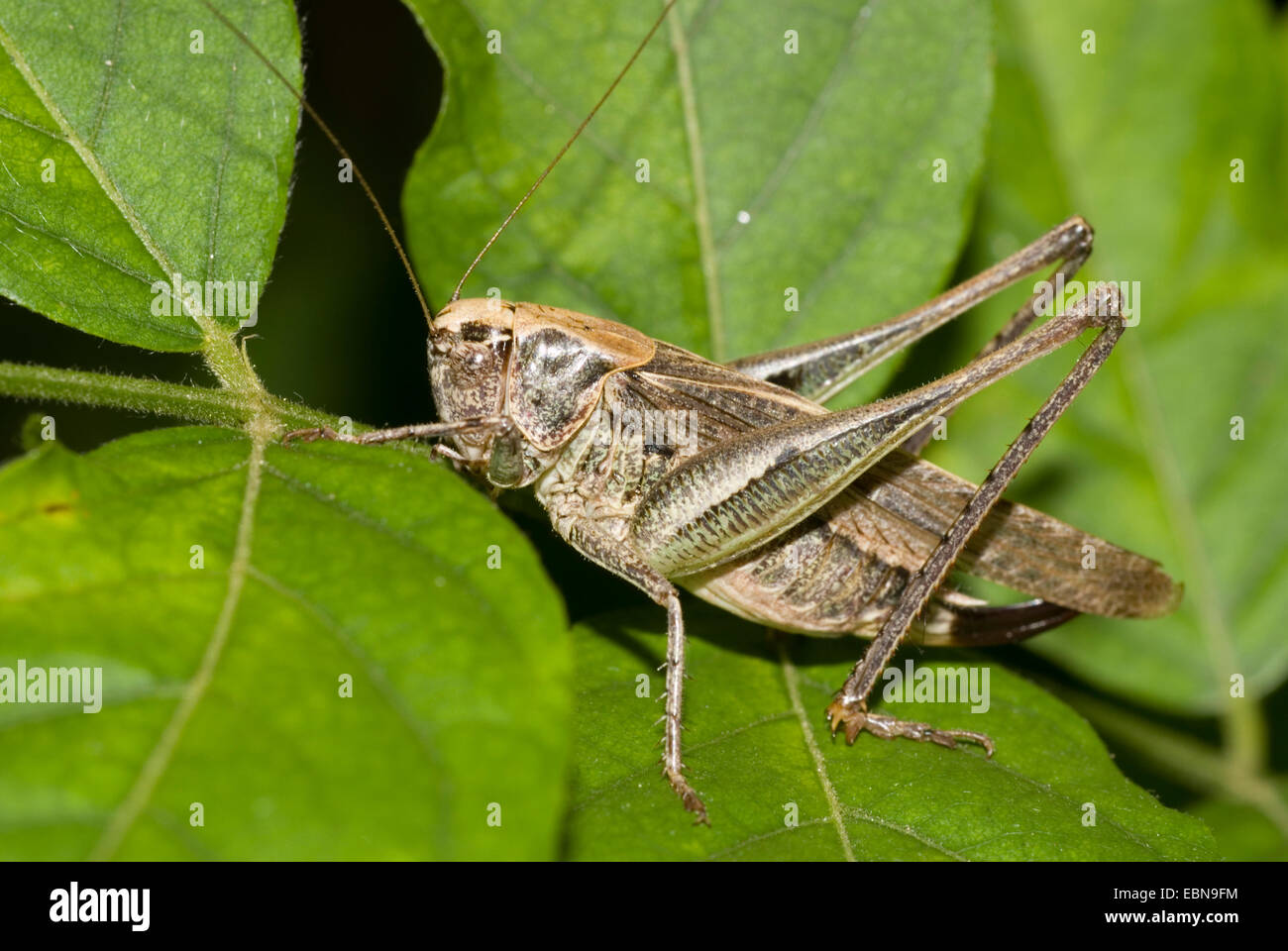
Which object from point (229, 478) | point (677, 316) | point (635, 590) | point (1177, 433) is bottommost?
point (635, 590)

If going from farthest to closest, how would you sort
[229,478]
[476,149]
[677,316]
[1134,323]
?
[1134,323] < [677,316] < [476,149] < [229,478]

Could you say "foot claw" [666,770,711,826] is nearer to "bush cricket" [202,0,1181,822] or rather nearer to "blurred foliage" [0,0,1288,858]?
"blurred foliage" [0,0,1288,858]

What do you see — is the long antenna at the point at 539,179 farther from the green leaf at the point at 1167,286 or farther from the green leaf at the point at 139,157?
the green leaf at the point at 1167,286

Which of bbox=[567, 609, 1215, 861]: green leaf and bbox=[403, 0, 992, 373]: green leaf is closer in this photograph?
bbox=[567, 609, 1215, 861]: green leaf

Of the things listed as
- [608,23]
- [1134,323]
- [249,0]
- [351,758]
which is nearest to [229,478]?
[351,758]

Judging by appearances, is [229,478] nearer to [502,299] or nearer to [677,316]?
[502,299]

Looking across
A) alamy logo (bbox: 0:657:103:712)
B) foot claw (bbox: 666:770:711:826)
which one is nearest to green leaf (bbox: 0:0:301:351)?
alamy logo (bbox: 0:657:103:712)

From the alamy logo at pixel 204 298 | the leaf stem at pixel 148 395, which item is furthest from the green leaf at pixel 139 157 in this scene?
the leaf stem at pixel 148 395
